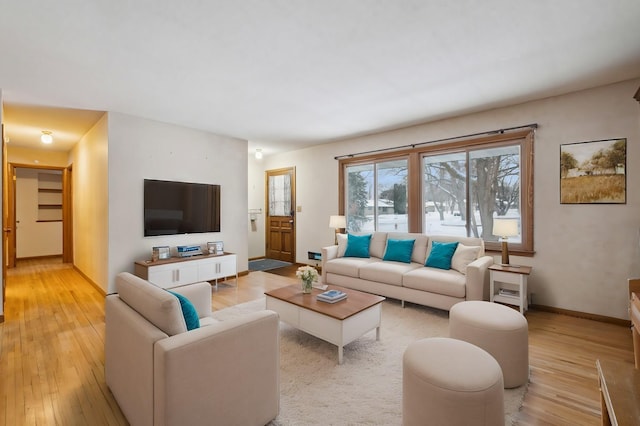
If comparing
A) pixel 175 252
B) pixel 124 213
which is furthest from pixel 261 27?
pixel 175 252

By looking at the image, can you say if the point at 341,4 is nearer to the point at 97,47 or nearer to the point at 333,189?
the point at 97,47

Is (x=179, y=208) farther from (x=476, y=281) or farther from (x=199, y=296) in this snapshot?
(x=476, y=281)

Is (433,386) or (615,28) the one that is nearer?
(433,386)

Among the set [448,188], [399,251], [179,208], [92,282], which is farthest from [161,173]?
[448,188]

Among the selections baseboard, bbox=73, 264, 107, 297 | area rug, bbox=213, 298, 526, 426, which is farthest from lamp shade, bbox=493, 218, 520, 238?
baseboard, bbox=73, 264, 107, 297

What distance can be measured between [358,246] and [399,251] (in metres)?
0.69

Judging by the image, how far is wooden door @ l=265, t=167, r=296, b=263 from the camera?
6.87 metres

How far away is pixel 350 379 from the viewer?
220cm

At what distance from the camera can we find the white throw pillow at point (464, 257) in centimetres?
364

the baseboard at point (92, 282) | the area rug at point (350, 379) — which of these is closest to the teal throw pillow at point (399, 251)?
the area rug at point (350, 379)

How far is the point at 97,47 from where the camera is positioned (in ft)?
8.04

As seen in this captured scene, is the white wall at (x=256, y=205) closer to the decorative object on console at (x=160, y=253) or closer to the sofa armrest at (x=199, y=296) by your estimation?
the decorative object on console at (x=160, y=253)

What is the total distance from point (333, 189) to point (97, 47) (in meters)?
4.26

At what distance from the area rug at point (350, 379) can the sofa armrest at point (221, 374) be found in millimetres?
291
